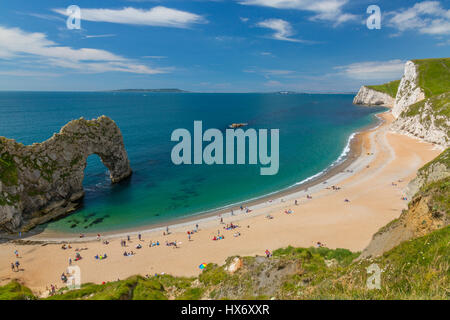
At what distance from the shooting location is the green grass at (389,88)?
17512 cm

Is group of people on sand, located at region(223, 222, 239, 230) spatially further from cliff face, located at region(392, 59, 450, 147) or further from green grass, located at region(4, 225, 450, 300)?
cliff face, located at region(392, 59, 450, 147)

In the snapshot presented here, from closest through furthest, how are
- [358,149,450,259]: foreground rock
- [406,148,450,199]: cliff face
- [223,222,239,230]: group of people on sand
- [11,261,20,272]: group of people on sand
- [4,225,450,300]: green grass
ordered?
[4,225,450,300]: green grass
[358,149,450,259]: foreground rock
[11,261,20,272]: group of people on sand
[406,148,450,199]: cliff face
[223,222,239,230]: group of people on sand

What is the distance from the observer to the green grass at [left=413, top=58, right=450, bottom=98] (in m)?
87.1

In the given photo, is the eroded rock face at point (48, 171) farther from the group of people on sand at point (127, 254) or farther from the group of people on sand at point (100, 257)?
the group of people on sand at point (127, 254)

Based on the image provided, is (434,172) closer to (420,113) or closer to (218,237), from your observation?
(218,237)

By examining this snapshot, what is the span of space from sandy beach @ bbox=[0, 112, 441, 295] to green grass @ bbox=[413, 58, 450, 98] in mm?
65449

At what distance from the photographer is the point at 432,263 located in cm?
913

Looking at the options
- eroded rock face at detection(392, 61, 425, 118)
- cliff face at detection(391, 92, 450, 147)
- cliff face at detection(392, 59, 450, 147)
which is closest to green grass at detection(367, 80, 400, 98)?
cliff face at detection(392, 59, 450, 147)

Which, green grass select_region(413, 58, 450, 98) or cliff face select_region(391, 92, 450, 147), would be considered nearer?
cliff face select_region(391, 92, 450, 147)

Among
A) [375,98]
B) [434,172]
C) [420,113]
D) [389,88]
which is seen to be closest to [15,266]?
[434,172]

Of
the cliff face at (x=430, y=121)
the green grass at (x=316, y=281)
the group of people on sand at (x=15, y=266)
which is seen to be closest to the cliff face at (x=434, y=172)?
the green grass at (x=316, y=281)

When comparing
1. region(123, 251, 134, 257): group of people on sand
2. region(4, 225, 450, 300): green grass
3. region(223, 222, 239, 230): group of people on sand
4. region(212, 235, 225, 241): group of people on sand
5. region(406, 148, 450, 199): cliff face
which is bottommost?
region(123, 251, 134, 257): group of people on sand

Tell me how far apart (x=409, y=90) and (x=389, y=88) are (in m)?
100.0

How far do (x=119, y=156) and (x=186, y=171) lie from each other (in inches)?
577
